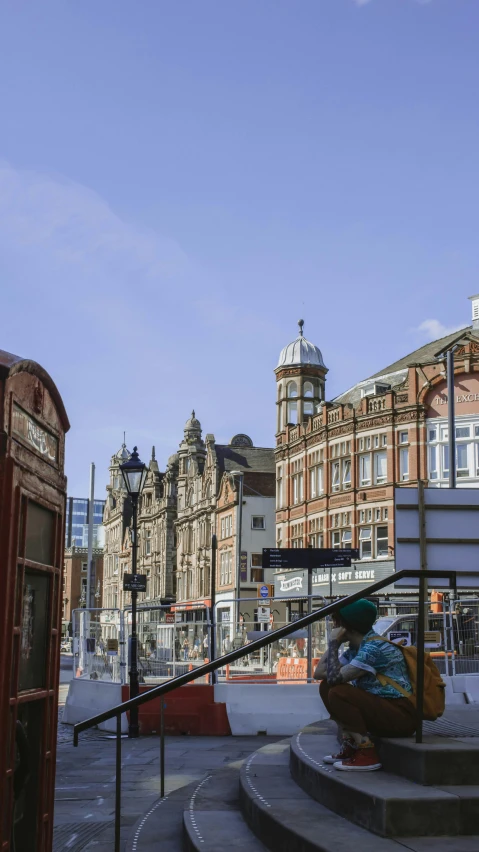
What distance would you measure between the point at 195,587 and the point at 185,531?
608 cm

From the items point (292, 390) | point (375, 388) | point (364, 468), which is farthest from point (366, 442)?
point (292, 390)

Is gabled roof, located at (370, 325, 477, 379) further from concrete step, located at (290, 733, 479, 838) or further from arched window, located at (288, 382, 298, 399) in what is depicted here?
concrete step, located at (290, 733, 479, 838)

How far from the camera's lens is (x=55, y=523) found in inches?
233

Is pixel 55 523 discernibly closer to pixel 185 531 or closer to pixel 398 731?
pixel 398 731

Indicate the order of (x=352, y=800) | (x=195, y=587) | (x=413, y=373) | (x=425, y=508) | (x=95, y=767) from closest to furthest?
(x=352, y=800), (x=425, y=508), (x=95, y=767), (x=413, y=373), (x=195, y=587)

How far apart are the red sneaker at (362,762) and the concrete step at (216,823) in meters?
0.74

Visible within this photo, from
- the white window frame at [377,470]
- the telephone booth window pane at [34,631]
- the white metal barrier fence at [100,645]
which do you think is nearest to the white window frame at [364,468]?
the white window frame at [377,470]

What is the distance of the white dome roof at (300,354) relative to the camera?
191 ft

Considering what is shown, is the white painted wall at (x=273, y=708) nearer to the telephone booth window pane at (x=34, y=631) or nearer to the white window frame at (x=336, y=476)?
the telephone booth window pane at (x=34, y=631)

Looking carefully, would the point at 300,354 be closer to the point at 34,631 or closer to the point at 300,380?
the point at 300,380

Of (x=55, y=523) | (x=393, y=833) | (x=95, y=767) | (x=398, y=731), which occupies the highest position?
(x=55, y=523)

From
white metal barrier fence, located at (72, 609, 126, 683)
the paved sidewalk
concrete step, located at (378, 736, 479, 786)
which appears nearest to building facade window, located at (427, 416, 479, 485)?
white metal barrier fence, located at (72, 609, 126, 683)

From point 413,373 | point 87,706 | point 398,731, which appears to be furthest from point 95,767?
point 413,373

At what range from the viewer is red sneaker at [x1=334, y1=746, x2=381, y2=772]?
634 centimetres
